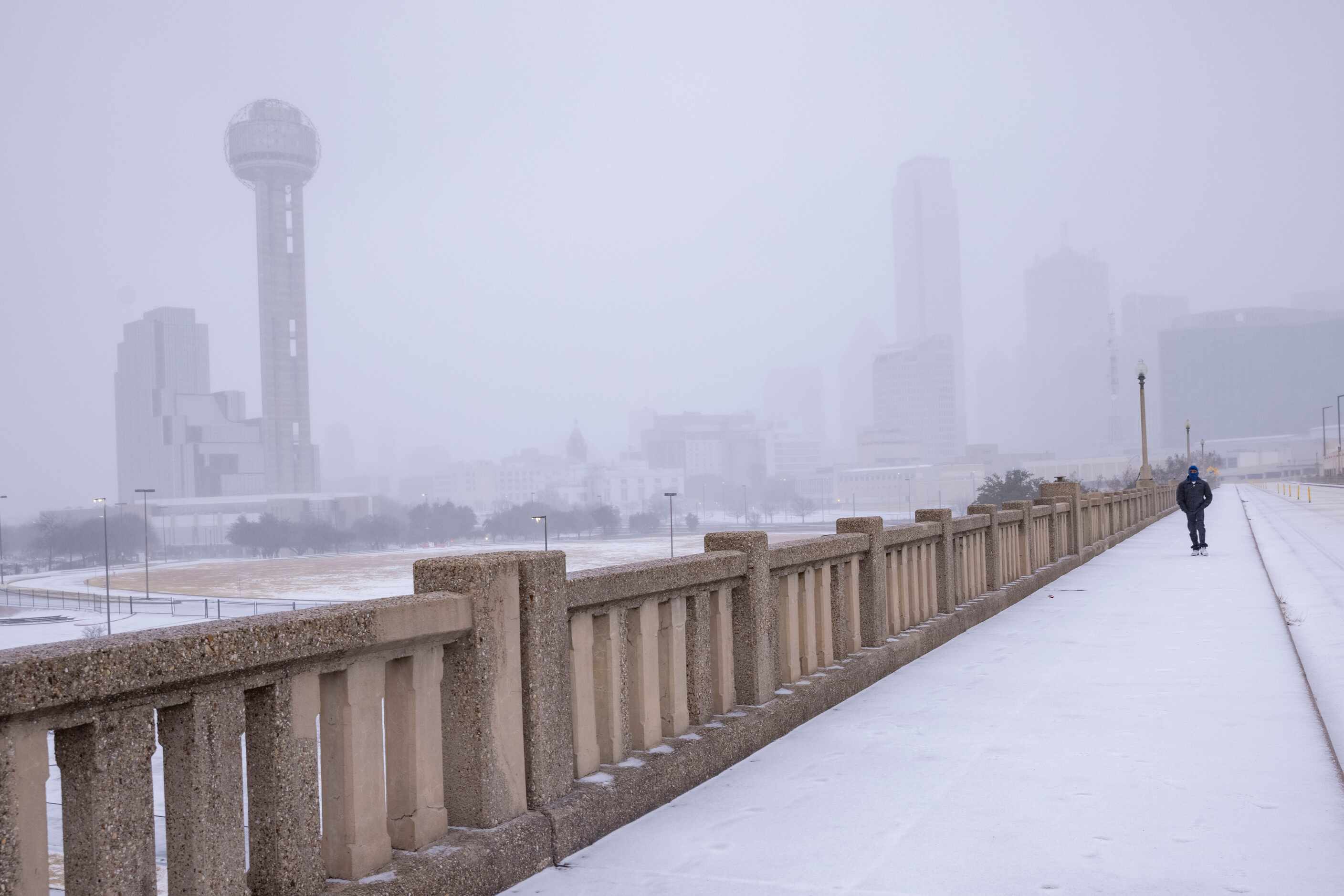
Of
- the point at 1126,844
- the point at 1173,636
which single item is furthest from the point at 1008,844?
the point at 1173,636

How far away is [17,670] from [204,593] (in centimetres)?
11876

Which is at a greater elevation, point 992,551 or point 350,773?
point 350,773

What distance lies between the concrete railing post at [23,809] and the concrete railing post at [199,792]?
337 millimetres

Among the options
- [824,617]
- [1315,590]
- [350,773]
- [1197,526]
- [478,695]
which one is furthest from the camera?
[1197,526]

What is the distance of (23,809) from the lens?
7.95ft

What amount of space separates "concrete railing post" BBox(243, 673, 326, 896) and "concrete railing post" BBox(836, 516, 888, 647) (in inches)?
200

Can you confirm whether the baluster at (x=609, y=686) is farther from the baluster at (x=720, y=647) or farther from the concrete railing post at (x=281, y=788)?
the concrete railing post at (x=281, y=788)

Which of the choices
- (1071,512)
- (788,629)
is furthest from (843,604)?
(1071,512)

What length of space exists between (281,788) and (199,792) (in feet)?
1.08

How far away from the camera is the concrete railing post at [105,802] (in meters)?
2.56

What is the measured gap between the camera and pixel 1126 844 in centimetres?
428

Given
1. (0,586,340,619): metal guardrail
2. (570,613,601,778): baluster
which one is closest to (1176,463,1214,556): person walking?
(570,613,601,778): baluster

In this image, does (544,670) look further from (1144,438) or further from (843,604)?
(1144,438)

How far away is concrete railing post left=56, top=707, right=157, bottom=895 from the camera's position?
256 centimetres
